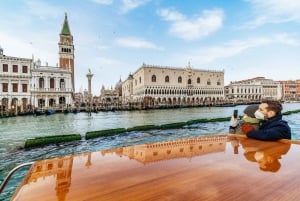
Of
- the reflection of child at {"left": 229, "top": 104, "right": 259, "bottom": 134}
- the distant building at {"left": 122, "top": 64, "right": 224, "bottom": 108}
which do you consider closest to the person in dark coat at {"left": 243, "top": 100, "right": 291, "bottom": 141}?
the reflection of child at {"left": 229, "top": 104, "right": 259, "bottom": 134}

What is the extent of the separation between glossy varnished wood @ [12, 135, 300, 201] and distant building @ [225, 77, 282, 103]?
75336mm

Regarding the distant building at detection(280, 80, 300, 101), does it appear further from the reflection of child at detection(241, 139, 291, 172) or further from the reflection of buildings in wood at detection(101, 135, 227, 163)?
the reflection of buildings in wood at detection(101, 135, 227, 163)

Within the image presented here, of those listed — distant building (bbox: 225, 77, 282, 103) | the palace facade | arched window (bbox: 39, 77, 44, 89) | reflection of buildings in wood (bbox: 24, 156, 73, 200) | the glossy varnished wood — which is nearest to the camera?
the glossy varnished wood

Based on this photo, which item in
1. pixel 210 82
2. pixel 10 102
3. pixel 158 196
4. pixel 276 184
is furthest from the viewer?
pixel 210 82

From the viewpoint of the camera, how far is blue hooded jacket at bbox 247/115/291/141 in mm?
2830

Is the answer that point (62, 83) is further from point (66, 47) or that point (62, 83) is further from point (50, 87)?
point (66, 47)

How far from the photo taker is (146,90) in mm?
55906

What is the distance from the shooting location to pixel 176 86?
6022 cm

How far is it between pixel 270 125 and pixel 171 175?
6.83ft

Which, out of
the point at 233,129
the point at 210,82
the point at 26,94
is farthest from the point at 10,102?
the point at 210,82

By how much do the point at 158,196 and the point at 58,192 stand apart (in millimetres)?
649

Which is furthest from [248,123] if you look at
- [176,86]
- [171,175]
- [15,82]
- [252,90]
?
[252,90]

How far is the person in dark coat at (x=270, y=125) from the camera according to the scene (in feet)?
9.34

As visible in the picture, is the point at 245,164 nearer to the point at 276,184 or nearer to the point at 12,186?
the point at 276,184
